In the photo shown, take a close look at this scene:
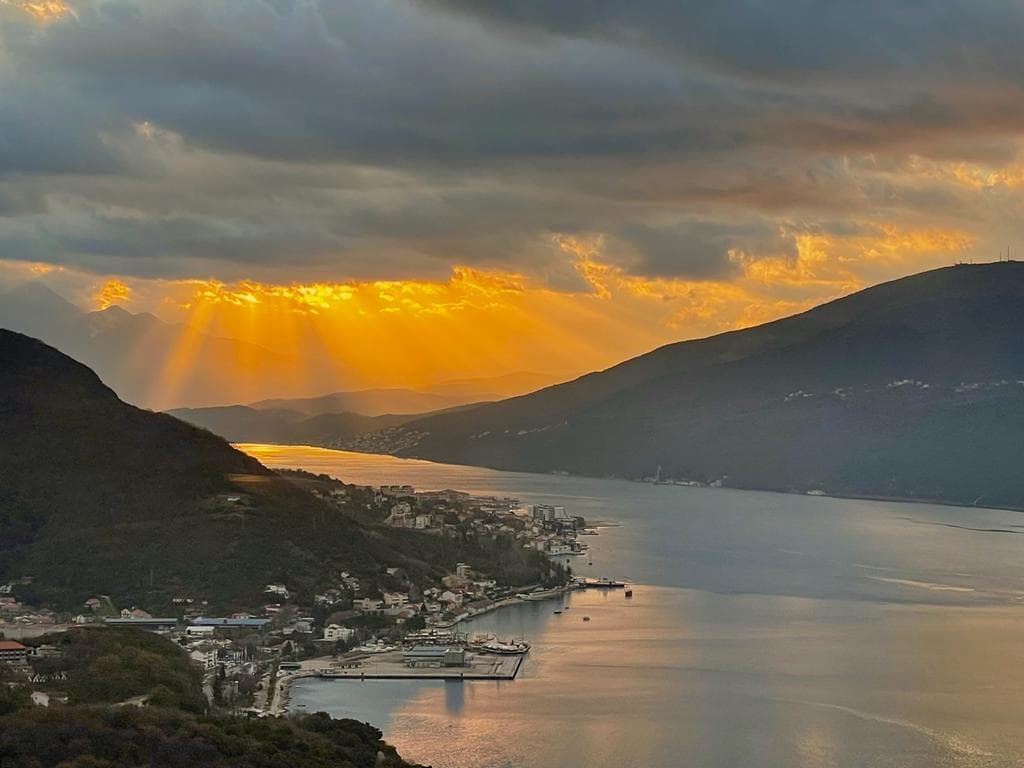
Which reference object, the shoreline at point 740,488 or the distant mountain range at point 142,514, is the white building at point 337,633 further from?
the shoreline at point 740,488

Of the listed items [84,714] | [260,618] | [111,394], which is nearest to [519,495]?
[111,394]

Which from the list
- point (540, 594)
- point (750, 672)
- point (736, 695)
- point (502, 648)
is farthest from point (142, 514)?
point (736, 695)

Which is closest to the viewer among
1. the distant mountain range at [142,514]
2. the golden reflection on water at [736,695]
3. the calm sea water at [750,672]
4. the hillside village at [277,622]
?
the golden reflection on water at [736,695]

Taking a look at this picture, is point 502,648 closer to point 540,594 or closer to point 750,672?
point 750,672

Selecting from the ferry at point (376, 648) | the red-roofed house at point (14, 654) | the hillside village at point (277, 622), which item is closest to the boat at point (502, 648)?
the hillside village at point (277, 622)

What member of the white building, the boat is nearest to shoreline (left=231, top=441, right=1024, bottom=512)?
the white building

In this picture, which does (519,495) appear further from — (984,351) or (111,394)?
(984,351)
